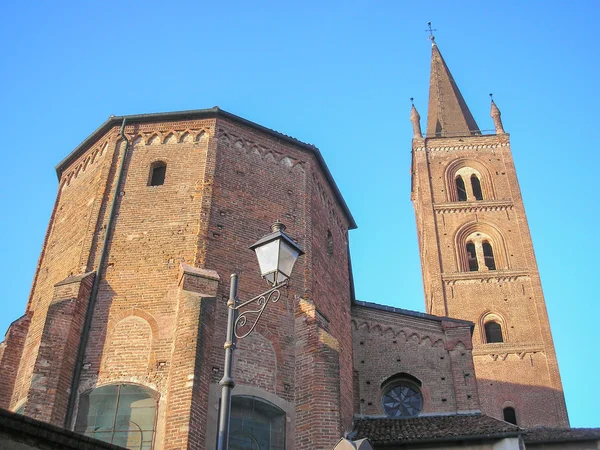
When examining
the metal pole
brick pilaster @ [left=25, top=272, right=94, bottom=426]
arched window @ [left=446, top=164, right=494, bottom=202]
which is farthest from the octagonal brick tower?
arched window @ [left=446, top=164, right=494, bottom=202]

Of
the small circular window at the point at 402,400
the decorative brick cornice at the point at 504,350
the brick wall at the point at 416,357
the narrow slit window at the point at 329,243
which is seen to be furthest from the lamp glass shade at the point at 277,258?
the decorative brick cornice at the point at 504,350

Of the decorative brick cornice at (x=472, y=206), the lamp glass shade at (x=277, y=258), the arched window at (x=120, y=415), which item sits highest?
the decorative brick cornice at (x=472, y=206)

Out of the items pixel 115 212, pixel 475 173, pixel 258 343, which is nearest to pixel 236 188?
pixel 115 212

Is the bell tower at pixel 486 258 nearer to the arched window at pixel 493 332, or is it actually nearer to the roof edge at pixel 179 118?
the arched window at pixel 493 332

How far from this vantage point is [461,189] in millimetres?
41938

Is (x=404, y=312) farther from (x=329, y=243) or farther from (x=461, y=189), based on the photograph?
(x=461, y=189)

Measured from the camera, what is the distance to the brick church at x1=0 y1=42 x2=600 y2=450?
38.8 ft

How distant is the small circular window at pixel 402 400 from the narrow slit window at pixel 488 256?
2106 cm

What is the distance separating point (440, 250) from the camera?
123ft

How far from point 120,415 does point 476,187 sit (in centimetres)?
3330

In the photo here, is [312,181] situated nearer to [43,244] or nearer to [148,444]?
[43,244]

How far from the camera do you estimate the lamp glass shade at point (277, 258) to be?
8109 mm

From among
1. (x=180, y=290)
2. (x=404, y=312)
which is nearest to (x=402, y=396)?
(x=404, y=312)

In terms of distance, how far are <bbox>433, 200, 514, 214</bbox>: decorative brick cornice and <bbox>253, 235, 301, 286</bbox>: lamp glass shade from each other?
32.3 metres
